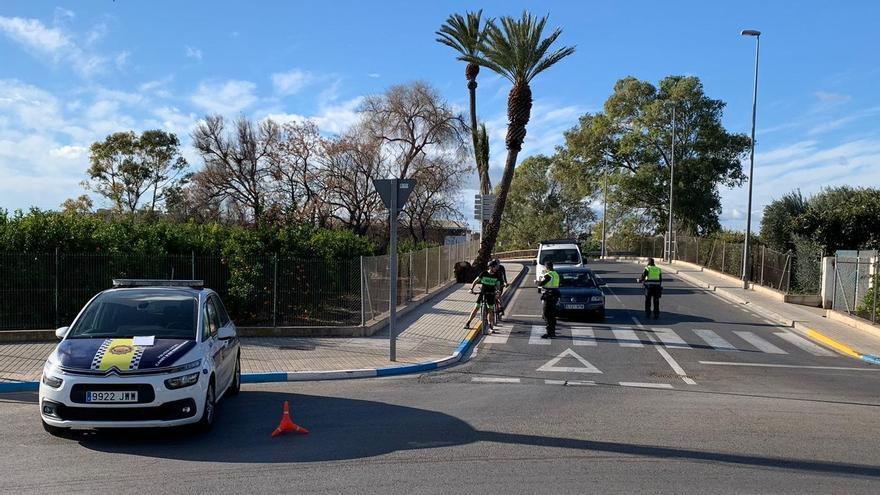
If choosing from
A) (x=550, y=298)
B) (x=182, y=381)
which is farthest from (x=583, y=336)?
(x=182, y=381)

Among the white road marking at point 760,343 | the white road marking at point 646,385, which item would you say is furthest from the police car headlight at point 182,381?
the white road marking at point 760,343

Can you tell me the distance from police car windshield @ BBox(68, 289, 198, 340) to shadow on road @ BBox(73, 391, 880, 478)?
1.09m

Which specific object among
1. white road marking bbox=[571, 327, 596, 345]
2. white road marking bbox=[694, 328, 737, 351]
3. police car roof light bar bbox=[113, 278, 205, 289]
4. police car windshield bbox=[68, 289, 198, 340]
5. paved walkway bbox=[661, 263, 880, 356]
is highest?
police car roof light bar bbox=[113, 278, 205, 289]

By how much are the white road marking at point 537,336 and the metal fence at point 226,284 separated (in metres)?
3.87

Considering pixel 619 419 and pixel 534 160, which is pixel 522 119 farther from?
pixel 534 160

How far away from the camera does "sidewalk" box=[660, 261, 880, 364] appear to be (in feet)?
51.1

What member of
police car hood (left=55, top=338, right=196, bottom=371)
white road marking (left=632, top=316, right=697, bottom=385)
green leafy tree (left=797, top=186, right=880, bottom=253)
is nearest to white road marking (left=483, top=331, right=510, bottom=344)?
white road marking (left=632, top=316, right=697, bottom=385)

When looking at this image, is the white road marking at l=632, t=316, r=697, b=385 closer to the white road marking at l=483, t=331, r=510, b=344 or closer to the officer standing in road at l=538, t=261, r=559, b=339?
the officer standing in road at l=538, t=261, r=559, b=339

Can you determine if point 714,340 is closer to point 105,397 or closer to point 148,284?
point 148,284

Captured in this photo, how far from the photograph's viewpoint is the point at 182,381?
23.3 feet

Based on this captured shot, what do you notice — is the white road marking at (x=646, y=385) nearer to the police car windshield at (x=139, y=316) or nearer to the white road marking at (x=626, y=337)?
the white road marking at (x=626, y=337)

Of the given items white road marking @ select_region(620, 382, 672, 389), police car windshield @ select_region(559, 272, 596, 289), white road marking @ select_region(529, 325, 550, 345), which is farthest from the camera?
police car windshield @ select_region(559, 272, 596, 289)

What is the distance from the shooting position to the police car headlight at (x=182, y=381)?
6992 millimetres

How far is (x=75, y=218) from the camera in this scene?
16688mm
